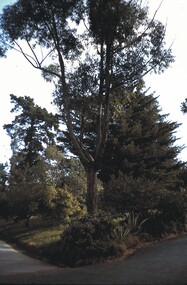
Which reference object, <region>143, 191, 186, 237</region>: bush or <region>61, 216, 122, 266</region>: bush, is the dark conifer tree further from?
<region>61, 216, 122, 266</region>: bush

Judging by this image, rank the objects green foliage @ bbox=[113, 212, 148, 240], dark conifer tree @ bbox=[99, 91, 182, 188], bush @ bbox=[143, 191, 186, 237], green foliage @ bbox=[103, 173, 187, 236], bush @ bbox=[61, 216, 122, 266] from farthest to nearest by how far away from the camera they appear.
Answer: dark conifer tree @ bbox=[99, 91, 182, 188]
green foliage @ bbox=[103, 173, 187, 236]
bush @ bbox=[143, 191, 186, 237]
green foliage @ bbox=[113, 212, 148, 240]
bush @ bbox=[61, 216, 122, 266]

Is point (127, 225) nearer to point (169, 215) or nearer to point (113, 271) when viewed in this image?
point (169, 215)

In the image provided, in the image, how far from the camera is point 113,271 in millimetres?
9562

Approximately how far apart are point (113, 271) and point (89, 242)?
2294 millimetres

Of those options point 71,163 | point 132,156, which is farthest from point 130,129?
point 71,163

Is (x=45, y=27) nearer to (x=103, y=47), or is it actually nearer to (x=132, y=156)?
(x=103, y=47)

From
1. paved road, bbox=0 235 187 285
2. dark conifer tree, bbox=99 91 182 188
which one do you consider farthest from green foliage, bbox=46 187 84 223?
dark conifer tree, bbox=99 91 182 188

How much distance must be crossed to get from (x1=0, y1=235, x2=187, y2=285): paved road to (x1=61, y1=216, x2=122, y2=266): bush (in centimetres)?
57

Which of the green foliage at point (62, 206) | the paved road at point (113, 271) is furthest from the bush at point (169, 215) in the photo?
the green foliage at point (62, 206)

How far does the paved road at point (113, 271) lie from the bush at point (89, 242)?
573mm

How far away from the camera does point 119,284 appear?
7977mm

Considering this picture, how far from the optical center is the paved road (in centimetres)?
841

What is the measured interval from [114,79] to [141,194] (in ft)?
18.1

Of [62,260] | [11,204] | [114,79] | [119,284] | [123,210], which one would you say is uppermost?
[114,79]
